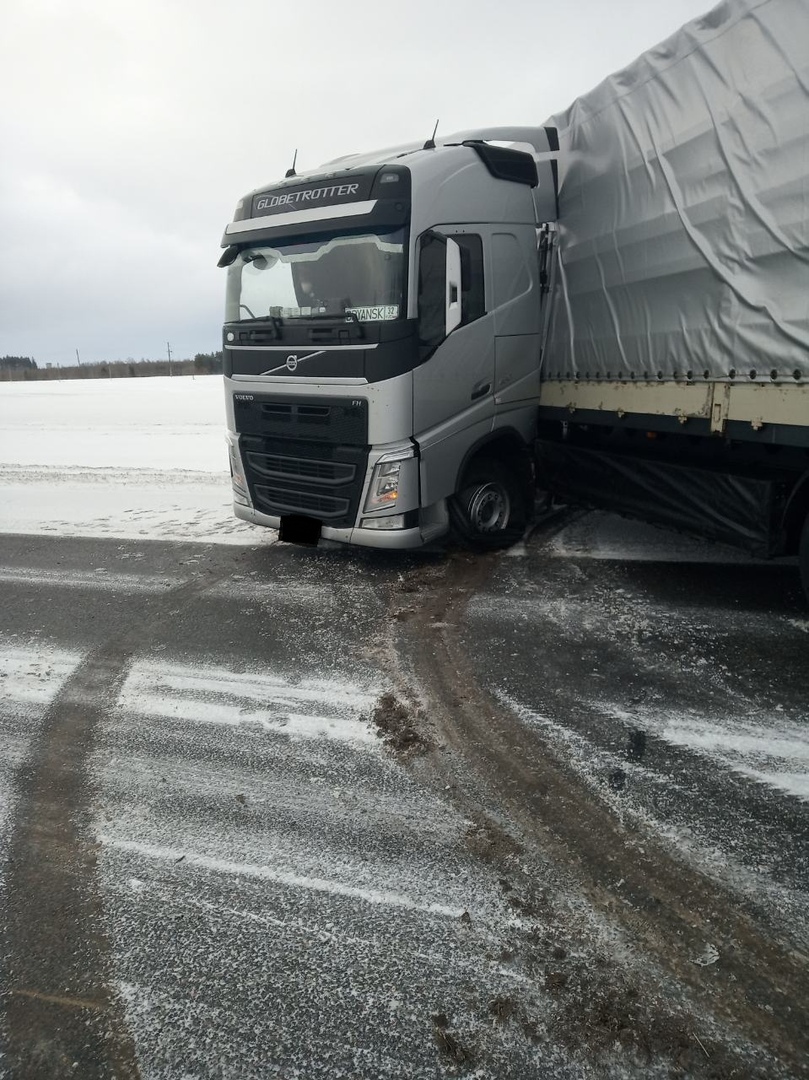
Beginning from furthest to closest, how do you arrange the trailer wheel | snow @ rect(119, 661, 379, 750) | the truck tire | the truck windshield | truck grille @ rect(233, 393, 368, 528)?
the truck tire → truck grille @ rect(233, 393, 368, 528) → the truck windshield → the trailer wheel → snow @ rect(119, 661, 379, 750)

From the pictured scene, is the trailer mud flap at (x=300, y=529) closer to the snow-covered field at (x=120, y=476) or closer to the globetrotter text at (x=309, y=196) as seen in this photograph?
the snow-covered field at (x=120, y=476)

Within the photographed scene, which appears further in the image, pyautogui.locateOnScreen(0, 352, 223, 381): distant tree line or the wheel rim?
pyautogui.locateOnScreen(0, 352, 223, 381): distant tree line

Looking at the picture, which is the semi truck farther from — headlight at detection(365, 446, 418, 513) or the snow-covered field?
the snow-covered field

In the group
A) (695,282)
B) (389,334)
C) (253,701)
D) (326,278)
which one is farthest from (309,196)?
(253,701)

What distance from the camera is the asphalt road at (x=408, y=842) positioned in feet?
6.91

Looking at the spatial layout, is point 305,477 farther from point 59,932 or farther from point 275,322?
point 59,932

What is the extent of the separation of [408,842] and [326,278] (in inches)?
178

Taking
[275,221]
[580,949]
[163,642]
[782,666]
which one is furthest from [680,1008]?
[275,221]

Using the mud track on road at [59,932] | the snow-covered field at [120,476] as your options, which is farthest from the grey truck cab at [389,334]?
A: the mud track on road at [59,932]

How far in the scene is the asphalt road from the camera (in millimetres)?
2107

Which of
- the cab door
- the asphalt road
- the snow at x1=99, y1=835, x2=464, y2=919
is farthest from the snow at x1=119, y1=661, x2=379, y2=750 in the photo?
the cab door

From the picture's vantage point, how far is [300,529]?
6328 mm

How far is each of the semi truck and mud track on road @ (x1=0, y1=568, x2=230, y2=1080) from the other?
3062 mm

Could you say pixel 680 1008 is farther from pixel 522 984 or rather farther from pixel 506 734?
pixel 506 734
